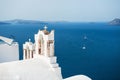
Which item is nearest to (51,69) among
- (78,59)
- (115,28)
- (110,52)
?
(78,59)

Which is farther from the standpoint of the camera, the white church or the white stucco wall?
the white stucco wall

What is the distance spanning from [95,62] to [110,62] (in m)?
1.22

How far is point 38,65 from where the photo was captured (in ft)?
16.7

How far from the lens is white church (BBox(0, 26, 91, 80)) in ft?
15.0

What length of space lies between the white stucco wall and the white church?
107 centimetres

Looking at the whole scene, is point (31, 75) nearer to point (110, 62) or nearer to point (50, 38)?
point (50, 38)

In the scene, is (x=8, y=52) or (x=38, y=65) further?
(x=8, y=52)

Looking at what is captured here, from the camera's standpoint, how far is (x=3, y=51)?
23.4 feet

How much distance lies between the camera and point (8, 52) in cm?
717

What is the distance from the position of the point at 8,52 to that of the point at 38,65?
7.64 ft

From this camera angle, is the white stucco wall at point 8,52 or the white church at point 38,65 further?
the white stucco wall at point 8,52

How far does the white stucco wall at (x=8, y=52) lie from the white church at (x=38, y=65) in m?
1.07

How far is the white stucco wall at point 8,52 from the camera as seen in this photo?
7105 mm

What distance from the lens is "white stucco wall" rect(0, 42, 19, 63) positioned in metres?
7.11
